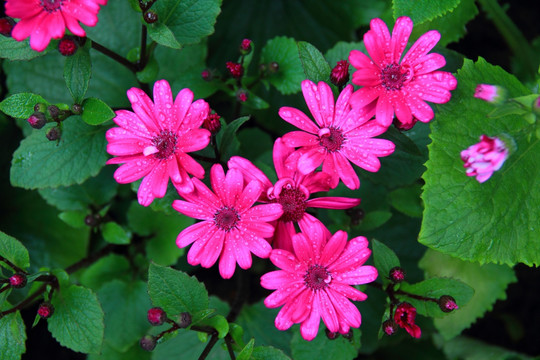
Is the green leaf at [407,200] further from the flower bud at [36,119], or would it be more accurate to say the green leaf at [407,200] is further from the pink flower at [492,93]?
the flower bud at [36,119]

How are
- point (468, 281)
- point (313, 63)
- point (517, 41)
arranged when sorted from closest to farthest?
point (313, 63) < point (468, 281) < point (517, 41)

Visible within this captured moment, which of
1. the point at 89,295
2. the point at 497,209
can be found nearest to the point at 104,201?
the point at 89,295

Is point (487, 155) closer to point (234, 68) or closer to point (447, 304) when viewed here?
point (447, 304)

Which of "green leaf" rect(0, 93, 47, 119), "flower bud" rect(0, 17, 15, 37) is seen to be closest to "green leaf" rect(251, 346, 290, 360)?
"green leaf" rect(0, 93, 47, 119)

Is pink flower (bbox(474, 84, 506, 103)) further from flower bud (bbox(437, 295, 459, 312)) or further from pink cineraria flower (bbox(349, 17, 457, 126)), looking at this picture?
flower bud (bbox(437, 295, 459, 312))

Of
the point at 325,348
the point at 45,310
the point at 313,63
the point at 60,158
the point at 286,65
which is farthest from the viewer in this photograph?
the point at 286,65

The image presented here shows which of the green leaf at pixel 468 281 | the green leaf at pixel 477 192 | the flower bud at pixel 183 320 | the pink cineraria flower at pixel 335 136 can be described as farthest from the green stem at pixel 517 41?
the flower bud at pixel 183 320

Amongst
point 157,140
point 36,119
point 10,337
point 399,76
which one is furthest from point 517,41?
point 10,337
